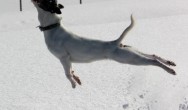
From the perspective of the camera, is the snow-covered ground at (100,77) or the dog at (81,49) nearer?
the dog at (81,49)

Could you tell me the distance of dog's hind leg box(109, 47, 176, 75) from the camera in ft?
12.9

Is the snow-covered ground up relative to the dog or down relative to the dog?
down

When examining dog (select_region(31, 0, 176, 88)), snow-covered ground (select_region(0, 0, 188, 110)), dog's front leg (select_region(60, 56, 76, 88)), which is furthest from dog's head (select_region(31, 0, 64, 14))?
snow-covered ground (select_region(0, 0, 188, 110))

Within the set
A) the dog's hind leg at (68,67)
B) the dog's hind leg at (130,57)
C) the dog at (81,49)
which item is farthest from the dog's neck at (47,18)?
the dog's hind leg at (130,57)

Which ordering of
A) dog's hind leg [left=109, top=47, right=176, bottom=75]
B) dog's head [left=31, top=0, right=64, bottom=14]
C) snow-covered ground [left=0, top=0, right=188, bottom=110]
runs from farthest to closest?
1. snow-covered ground [left=0, top=0, right=188, bottom=110]
2. dog's head [left=31, top=0, right=64, bottom=14]
3. dog's hind leg [left=109, top=47, right=176, bottom=75]

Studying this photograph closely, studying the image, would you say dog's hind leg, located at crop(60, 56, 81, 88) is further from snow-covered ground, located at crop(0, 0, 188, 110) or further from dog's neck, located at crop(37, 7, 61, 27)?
snow-covered ground, located at crop(0, 0, 188, 110)

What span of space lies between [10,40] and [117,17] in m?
7.70

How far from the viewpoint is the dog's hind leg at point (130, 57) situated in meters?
3.93

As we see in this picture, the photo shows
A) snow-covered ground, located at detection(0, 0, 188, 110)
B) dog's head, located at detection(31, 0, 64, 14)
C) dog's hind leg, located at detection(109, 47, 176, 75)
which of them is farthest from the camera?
snow-covered ground, located at detection(0, 0, 188, 110)

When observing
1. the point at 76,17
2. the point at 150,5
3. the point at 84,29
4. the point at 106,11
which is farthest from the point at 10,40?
the point at 150,5

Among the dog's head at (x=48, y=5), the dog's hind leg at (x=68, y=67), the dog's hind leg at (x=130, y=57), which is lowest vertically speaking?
the dog's hind leg at (x=68, y=67)

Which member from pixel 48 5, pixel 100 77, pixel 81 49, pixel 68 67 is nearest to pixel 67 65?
pixel 68 67

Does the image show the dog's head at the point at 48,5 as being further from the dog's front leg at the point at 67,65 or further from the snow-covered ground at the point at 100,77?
the snow-covered ground at the point at 100,77

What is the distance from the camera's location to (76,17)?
26.6 meters
